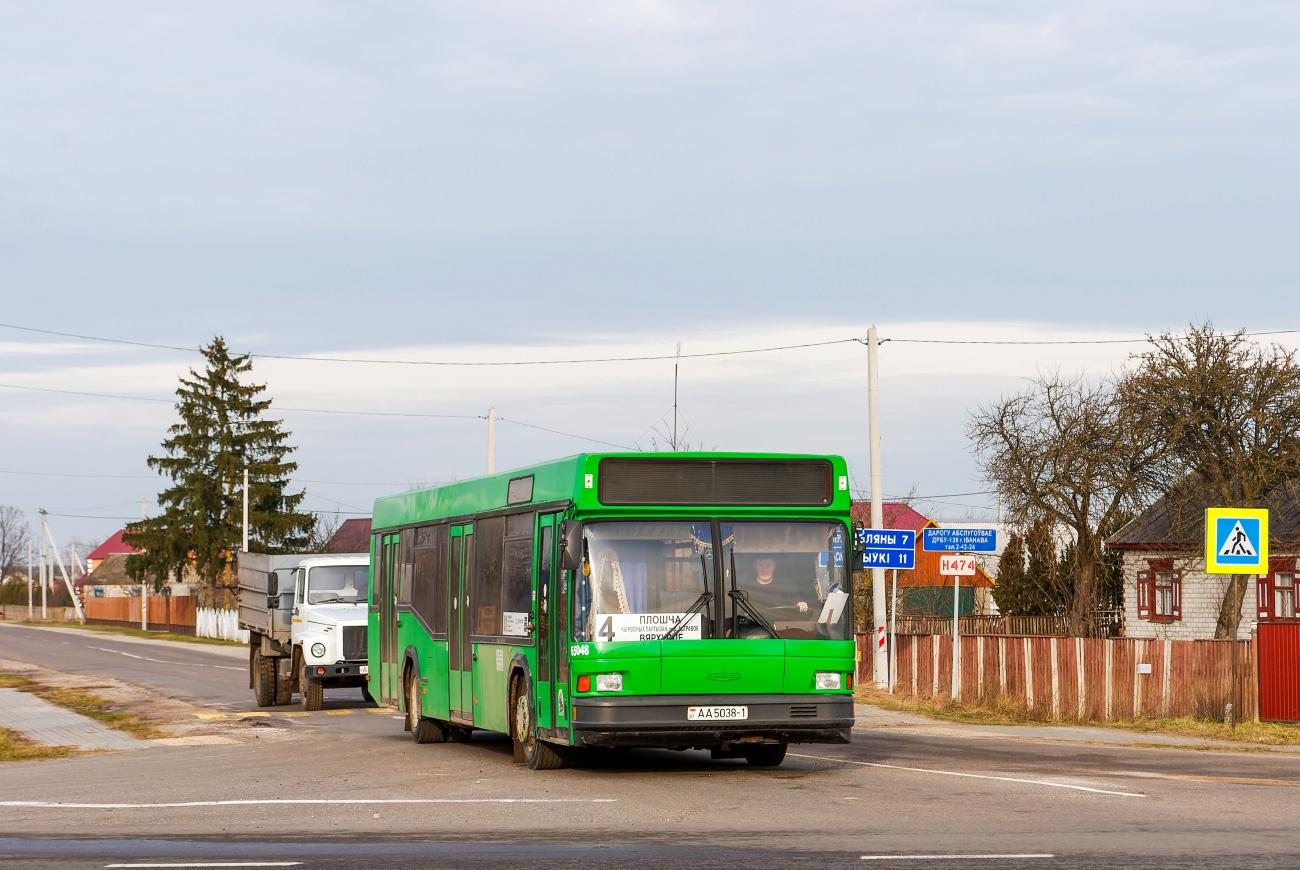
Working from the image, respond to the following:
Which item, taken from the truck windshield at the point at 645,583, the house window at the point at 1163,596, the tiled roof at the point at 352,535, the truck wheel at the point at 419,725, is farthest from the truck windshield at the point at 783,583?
the tiled roof at the point at 352,535

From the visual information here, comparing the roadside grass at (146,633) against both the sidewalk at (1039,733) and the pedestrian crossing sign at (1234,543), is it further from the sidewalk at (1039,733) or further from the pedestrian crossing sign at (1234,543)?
the pedestrian crossing sign at (1234,543)

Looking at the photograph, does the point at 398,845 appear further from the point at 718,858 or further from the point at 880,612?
the point at 880,612

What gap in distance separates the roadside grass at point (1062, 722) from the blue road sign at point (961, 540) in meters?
2.47

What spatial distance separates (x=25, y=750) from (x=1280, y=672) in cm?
1664

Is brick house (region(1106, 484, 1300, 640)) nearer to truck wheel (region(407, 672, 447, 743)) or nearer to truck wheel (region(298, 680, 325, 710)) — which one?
truck wheel (region(298, 680, 325, 710))

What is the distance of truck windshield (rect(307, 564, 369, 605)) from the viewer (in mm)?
26391

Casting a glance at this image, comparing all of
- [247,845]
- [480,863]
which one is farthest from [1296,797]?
[247,845]

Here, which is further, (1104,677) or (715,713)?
(1104,677)

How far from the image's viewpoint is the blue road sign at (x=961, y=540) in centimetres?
2594

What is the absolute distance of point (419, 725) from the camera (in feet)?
62.1

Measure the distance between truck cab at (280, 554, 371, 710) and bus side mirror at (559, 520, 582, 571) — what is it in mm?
13005

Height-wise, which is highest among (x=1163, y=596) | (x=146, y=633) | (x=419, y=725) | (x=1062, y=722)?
(x=1163, y=596)

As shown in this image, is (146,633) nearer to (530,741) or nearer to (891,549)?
(891,549)

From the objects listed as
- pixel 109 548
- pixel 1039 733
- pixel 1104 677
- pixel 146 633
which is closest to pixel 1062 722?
pixel 1104 677
